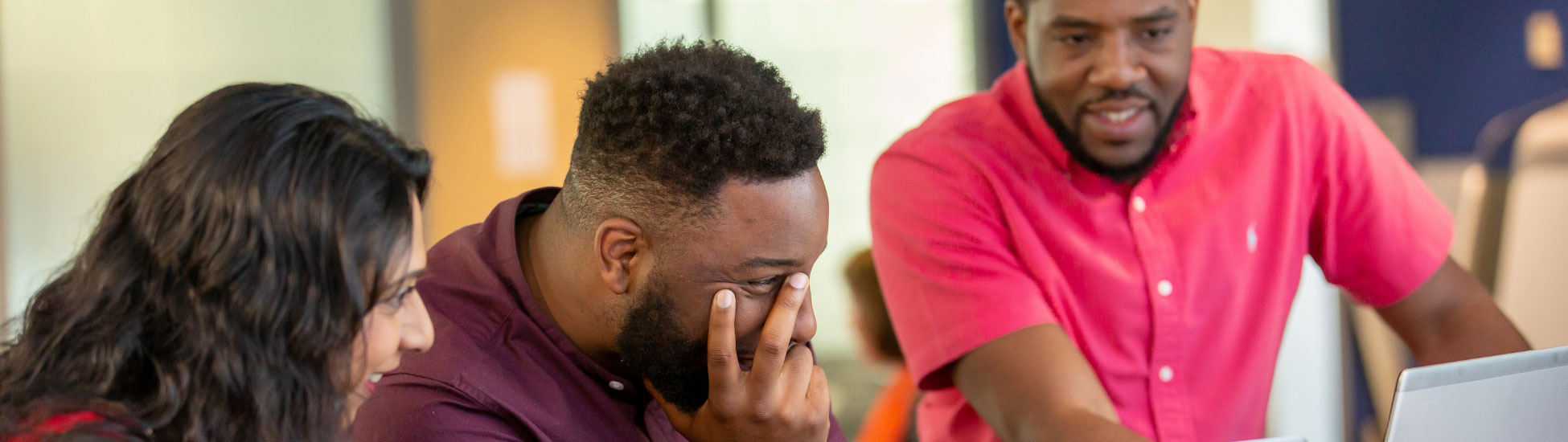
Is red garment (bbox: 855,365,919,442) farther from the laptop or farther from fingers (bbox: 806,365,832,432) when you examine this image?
the laptop

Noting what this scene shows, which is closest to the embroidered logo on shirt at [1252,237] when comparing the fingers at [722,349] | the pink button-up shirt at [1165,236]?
the pink button-up shirt at [1165,236]

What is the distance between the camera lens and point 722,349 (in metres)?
1.37

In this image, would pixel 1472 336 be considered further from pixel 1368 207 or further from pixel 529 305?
pixel 529 305

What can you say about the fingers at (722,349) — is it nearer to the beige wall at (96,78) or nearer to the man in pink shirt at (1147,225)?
the man in pink shirt at (1147,225)

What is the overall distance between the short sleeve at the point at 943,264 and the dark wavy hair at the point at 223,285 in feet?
2.91

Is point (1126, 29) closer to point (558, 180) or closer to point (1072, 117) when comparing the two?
point (1072, 117)

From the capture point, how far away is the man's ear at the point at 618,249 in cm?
137

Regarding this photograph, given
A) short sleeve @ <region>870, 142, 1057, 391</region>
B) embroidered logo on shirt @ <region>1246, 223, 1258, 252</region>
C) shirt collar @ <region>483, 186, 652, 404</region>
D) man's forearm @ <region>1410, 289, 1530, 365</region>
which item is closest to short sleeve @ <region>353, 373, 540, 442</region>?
shirt collar @ <region>483, 186, 652, 404</region>

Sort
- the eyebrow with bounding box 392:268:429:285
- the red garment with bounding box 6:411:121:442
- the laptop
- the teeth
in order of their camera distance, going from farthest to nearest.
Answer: the teeth, the laptop, the eyebrow with bounding box 392:268:429:285, the red garment with bounding box 6:411:121:442

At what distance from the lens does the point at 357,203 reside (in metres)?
1.02

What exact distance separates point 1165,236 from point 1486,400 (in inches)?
24.8

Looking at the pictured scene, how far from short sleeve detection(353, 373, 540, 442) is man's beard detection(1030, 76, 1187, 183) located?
929 millimetres

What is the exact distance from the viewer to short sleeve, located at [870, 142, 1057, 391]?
1.71 metres

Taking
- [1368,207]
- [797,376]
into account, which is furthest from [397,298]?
[1368,207]
